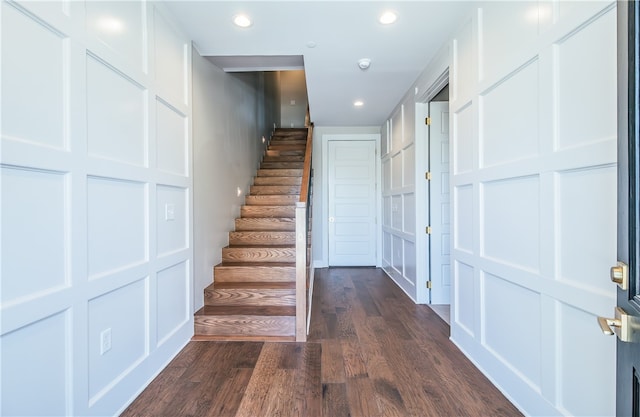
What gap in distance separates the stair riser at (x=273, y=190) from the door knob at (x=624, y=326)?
3713 mm

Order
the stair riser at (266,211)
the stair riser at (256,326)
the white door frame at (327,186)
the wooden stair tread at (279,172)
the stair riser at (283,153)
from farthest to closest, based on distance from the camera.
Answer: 1. the stair riser at (283,153)
2. the white door frame at (327,186)
3. the wooden stair tread at (279,172)
4. the stair riser at (266,211)
5. the stair riser at (256,326)

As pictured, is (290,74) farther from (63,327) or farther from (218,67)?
(63,327)

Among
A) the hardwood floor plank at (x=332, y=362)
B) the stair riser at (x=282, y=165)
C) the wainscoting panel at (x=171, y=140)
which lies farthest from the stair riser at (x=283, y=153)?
the hardwood floor plank at (x=332, y=362)

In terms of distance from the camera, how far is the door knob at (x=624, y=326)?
0.72 metres

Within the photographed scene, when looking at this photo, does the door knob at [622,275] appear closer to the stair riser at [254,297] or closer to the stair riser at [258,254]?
the stair riser at [254,297]

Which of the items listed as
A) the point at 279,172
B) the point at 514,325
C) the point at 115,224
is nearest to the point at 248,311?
the point at 115,224

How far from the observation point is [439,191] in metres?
3.26

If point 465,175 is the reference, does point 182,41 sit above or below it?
above

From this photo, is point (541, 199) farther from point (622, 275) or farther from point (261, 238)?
point (261, 238)

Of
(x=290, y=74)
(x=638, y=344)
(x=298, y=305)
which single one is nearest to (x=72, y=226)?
(x=298, y=305)

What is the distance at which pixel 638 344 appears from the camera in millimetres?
713

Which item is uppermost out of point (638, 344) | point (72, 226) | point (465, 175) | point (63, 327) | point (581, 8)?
point (581, 8)

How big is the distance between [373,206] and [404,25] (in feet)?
10.7

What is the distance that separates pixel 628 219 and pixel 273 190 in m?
3.85
